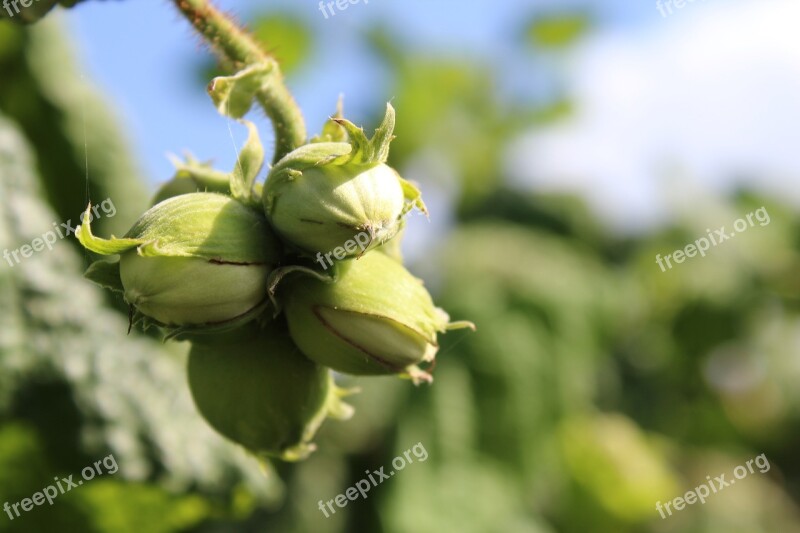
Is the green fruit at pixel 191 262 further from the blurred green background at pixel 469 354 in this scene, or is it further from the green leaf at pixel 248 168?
the blurred green background at pixel 469 354

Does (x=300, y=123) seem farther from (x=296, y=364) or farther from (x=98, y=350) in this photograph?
(x=98, y=350)

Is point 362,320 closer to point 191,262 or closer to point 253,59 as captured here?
point 191,262

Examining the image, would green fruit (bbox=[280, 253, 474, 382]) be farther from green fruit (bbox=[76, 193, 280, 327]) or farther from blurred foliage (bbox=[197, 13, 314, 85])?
blurred foliage (bbox=[197, 13, 314, 85])

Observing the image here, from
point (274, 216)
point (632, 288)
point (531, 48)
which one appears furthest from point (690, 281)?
point (274, 216)

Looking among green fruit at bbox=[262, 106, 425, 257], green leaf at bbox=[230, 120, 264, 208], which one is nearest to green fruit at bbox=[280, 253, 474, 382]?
green fruit at bbox=[262, 106, 425, 257]

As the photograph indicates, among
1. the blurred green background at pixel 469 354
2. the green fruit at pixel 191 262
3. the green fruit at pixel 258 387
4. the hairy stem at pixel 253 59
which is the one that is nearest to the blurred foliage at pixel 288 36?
the blurred green background at pixel 469 354

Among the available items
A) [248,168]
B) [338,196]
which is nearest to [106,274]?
[248,168]
